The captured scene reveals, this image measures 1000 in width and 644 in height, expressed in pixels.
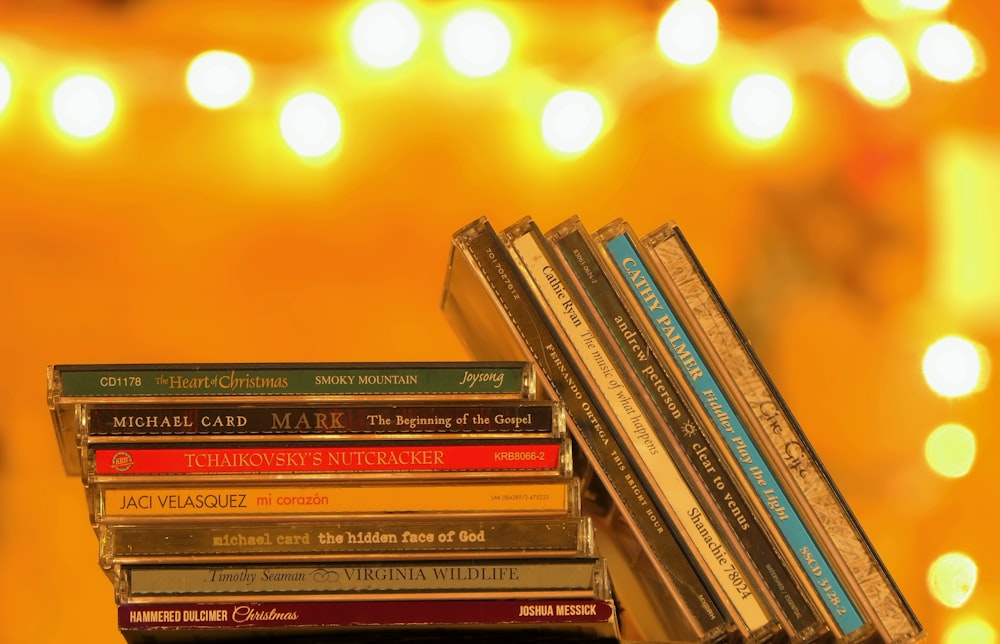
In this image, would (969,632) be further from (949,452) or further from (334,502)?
(334,502)

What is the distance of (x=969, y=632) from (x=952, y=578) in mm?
56

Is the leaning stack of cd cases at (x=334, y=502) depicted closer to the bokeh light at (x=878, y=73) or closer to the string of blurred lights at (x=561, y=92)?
the string of blurred lights at (x=561, y=92)

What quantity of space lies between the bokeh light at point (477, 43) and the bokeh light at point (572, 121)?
83 millimetres

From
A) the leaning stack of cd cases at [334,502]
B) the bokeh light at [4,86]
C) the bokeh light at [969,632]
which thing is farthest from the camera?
the bokeh light at [4,86]

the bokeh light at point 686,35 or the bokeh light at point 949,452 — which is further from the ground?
the bokeh light at point 686,35

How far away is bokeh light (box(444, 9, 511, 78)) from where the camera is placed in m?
1.42

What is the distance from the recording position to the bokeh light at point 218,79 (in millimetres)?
1374

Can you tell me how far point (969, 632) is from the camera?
125 centimetres

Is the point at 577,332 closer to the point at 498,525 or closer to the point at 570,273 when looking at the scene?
the point at 570,273

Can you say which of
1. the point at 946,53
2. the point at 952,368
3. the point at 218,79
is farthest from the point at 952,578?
the point at 218,79

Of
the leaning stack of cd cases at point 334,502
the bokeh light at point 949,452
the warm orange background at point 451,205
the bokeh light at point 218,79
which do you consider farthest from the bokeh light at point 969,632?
the bokeh light at point 218,79

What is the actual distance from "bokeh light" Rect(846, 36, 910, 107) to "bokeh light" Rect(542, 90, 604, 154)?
313 mm

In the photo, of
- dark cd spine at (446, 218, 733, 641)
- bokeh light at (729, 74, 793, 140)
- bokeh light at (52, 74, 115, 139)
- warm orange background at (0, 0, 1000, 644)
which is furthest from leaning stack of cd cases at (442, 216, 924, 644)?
bokeh light at (52, 74, 115, 139)

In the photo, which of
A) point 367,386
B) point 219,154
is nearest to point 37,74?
point 219,154
